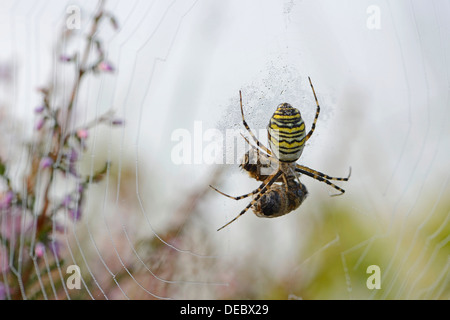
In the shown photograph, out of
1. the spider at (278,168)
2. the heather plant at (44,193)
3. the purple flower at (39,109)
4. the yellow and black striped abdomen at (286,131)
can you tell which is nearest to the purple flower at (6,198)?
the heather plant at (44,193)

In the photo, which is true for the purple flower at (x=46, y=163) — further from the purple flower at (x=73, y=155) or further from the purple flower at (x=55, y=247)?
the purple flower at (x=55, y=247)

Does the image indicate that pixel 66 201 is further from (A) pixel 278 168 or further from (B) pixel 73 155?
(A) pixel 278 168

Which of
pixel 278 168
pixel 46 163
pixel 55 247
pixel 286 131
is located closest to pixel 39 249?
pixel 55 247

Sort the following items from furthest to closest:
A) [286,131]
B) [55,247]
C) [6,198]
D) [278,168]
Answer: [278,168] < [286,131] < [55,247] < [6,198]
